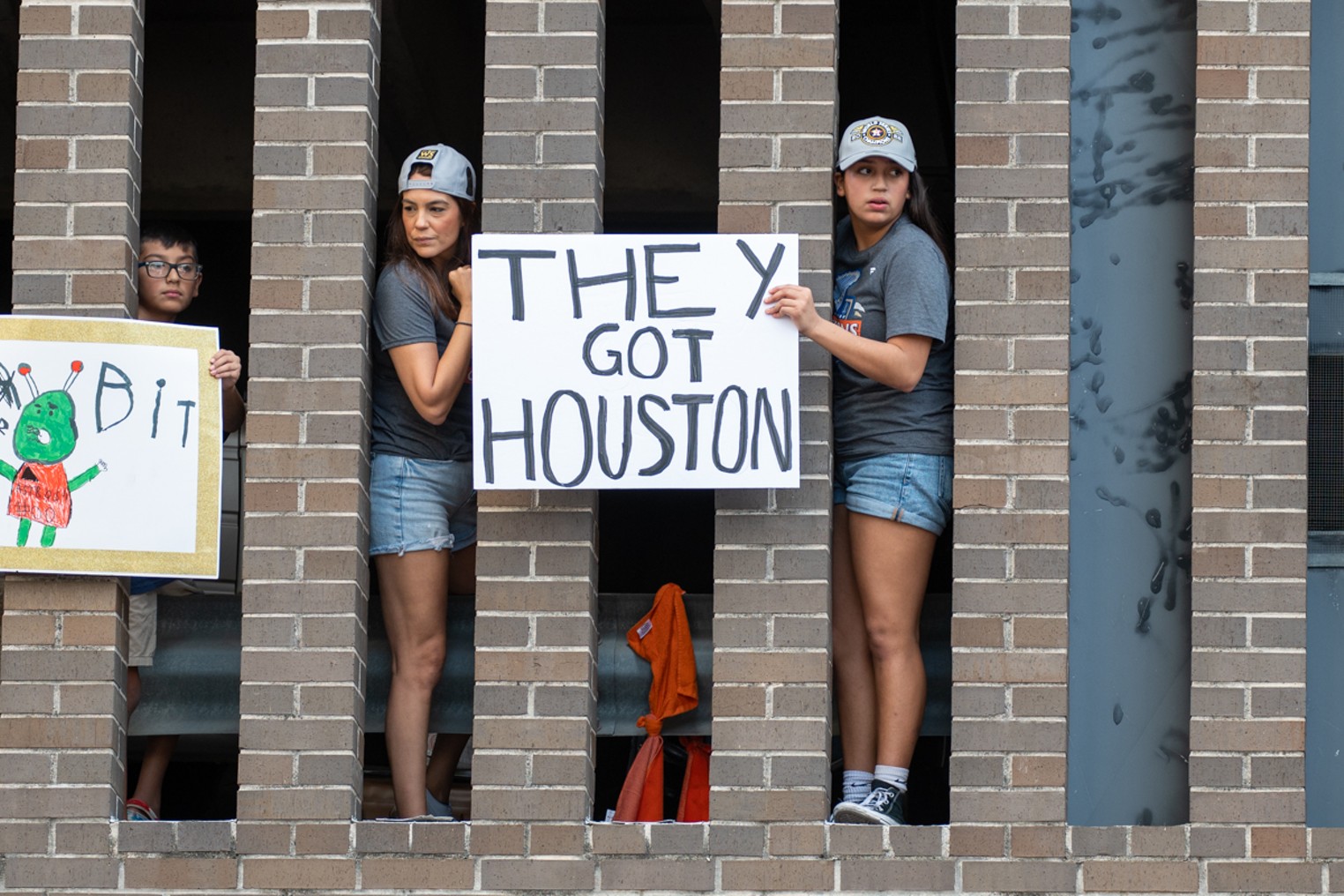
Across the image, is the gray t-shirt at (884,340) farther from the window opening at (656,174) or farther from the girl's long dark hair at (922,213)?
the window opening at (656,174)

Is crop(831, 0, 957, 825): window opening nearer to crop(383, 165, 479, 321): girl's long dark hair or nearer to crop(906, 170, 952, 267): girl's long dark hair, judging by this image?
crop(906, 170, 952, 267): girl's long dark hair

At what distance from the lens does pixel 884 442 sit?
618 cm

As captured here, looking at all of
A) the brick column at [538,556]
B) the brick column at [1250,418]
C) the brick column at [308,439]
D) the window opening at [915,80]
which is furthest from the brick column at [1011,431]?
the window opening at [915,80]

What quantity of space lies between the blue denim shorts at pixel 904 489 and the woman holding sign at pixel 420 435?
1.17 meters

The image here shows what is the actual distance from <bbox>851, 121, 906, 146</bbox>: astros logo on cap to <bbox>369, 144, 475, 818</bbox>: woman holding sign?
3.83ft

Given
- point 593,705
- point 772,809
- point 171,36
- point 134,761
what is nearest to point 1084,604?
point 772,809

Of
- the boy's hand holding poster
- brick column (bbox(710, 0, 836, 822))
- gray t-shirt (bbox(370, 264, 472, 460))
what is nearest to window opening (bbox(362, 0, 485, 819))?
gray t-shirt (bbox(370, 264, 472, 460))

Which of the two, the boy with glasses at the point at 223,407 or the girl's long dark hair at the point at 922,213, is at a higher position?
the girl's long dark hair at the point at 922,213

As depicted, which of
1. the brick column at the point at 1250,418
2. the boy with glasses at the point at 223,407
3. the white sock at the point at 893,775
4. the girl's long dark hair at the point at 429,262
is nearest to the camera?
the brick column at the point at 1250,418

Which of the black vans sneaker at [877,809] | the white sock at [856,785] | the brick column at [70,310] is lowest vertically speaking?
the black vans sneaker at [877,809]

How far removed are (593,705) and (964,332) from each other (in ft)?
5.02

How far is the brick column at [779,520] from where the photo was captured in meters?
6.04

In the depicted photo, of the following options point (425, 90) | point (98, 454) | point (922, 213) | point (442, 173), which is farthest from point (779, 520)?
point (425, 90)

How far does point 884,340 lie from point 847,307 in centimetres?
15
